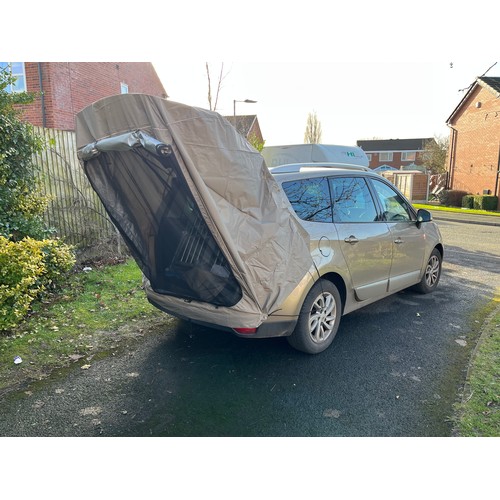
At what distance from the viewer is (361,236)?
4.11 metres

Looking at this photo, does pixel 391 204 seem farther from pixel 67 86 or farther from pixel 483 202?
pixel 483 202

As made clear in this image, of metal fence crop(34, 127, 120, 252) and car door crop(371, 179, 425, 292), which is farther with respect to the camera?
metal fence crop(34, 127, 120, 252)

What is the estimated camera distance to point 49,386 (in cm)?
329

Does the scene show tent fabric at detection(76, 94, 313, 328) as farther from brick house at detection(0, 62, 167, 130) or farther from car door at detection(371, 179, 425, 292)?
brick house at detection(0, 62, 167, 130)

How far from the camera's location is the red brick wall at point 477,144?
22656mm

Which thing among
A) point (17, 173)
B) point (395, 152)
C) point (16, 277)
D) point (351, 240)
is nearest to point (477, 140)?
point (351, 240)

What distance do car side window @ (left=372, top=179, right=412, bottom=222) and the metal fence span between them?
195 inches

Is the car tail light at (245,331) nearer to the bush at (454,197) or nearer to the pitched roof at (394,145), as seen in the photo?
the bush at (454,197)

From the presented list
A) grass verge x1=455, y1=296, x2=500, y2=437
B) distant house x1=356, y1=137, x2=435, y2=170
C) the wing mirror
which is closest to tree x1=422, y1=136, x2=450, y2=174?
distant house x1=356, y1=137, x2=435, y2=170

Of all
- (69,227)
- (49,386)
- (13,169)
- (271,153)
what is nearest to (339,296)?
(49,386)

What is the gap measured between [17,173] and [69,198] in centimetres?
150

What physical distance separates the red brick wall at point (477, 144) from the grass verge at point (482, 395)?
2253 centimetres

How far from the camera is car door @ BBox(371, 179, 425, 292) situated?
15.4 feet

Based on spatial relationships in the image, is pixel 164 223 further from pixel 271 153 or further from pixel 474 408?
pixel 271 153
